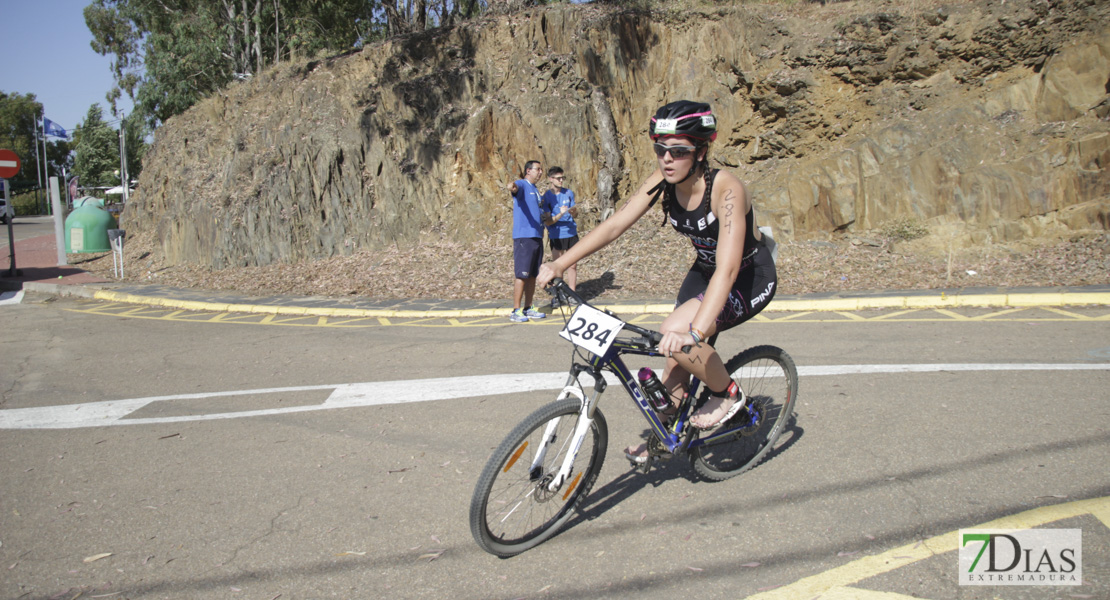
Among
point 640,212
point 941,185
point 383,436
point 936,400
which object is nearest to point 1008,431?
point 936,400

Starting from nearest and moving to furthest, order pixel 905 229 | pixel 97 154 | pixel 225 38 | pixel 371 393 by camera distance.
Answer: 1. pixel 371 393
2. pixel 905 229
3. pixel 225 38
4. pixel 97 154

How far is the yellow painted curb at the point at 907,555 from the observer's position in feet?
9.63

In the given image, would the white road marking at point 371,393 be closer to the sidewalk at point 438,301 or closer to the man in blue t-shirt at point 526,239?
the man in blue t-shirt at point 526,239

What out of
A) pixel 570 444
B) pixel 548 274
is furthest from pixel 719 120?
pixel 570 444

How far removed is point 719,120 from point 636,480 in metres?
13.0

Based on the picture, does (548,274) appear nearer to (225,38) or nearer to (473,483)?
(473,483)

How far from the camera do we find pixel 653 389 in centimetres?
354

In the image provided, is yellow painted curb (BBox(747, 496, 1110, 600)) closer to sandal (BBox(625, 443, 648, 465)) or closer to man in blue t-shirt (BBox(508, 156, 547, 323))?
sandal (BBox(625, 443, 648, 465))

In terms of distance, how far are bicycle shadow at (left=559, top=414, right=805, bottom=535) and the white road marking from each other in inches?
63.0

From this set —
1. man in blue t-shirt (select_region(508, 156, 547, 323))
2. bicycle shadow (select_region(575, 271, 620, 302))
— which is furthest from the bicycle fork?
bicycle shadow (select_region(575, 271, 620, 302))

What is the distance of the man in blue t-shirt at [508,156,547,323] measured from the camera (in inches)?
370

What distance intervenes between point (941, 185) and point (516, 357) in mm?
9688

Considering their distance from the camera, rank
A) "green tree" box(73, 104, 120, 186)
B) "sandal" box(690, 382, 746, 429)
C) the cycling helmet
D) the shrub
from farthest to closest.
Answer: "green tree" box(73, 104, 120, 186)
the shrub
"sandal" box(690, 382, 746, 429)
the cycling helmet

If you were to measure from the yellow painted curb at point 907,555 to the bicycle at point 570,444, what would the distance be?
2.98 feet
